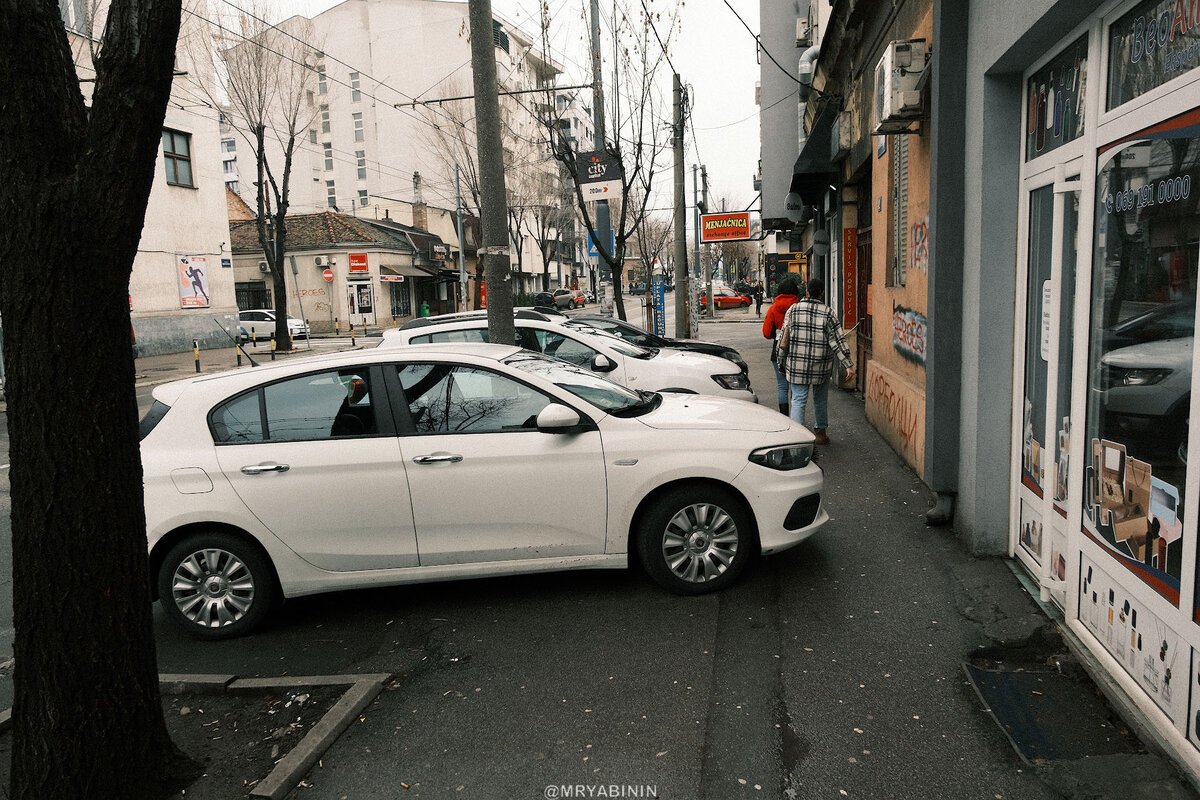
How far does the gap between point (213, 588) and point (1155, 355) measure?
4.98 m

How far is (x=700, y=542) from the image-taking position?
520cm

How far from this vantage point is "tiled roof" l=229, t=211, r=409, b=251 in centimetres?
4372

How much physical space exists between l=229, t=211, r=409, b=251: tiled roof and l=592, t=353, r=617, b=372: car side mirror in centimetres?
3647

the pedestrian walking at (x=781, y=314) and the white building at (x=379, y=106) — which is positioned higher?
the white building at (x=379, y=106)

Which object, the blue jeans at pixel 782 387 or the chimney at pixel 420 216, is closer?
the blue jeans at pixel 782 387

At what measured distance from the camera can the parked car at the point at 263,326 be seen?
119ft

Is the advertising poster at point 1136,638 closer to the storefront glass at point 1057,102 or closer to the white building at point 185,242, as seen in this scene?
the storefront glass at point 1057,102

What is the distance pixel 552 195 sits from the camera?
52125 millimetres

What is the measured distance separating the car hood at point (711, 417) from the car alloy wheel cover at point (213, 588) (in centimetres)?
256

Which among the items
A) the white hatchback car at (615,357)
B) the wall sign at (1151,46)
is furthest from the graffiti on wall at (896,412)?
the wall sign at (1151,46)

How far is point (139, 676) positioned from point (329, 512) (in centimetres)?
180

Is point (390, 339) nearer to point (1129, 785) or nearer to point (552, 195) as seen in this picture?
point (1129, 785)

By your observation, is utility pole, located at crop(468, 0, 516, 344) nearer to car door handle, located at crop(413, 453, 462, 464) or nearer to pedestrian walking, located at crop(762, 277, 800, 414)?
car door handle, located at crop(413, 453, 462, 464)

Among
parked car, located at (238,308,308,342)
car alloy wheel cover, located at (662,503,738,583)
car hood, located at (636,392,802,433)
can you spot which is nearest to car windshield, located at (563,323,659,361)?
car hood, located at (636,392,802,433)
